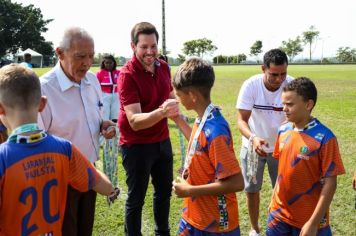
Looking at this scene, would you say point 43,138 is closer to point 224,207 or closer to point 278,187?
point 224,207

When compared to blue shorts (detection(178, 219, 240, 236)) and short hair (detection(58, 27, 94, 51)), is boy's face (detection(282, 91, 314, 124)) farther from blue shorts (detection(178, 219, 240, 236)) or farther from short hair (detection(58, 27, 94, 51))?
short hair (detection(58, 27, 94, 51))

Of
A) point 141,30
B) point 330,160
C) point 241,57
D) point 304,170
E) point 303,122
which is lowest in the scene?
point 304,170

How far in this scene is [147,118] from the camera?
3.14 m

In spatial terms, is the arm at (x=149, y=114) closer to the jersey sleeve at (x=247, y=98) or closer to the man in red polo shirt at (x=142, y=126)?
the man in red polo shirt at (x=142, y=126)

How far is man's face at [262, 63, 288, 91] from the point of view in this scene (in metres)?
3.78

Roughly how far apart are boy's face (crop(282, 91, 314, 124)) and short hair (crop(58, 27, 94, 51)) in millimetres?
1657

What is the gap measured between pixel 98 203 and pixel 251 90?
8.73 feet

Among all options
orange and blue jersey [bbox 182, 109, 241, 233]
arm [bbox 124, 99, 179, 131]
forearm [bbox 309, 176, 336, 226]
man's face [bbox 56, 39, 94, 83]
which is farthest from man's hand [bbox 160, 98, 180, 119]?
forearm [bbox 309, 176, 336, 226]

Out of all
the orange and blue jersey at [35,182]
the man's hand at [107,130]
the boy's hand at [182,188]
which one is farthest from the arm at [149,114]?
the orange and blue jersey at [35,182]

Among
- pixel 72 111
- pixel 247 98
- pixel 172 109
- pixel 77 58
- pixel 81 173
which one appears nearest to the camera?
pixel 81 173

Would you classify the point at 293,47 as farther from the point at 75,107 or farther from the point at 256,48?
the point at 75,107

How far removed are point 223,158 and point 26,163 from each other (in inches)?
43.5

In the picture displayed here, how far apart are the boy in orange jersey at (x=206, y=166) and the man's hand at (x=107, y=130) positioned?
3.00ft

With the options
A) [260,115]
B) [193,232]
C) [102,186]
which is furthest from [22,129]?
[260,115]
